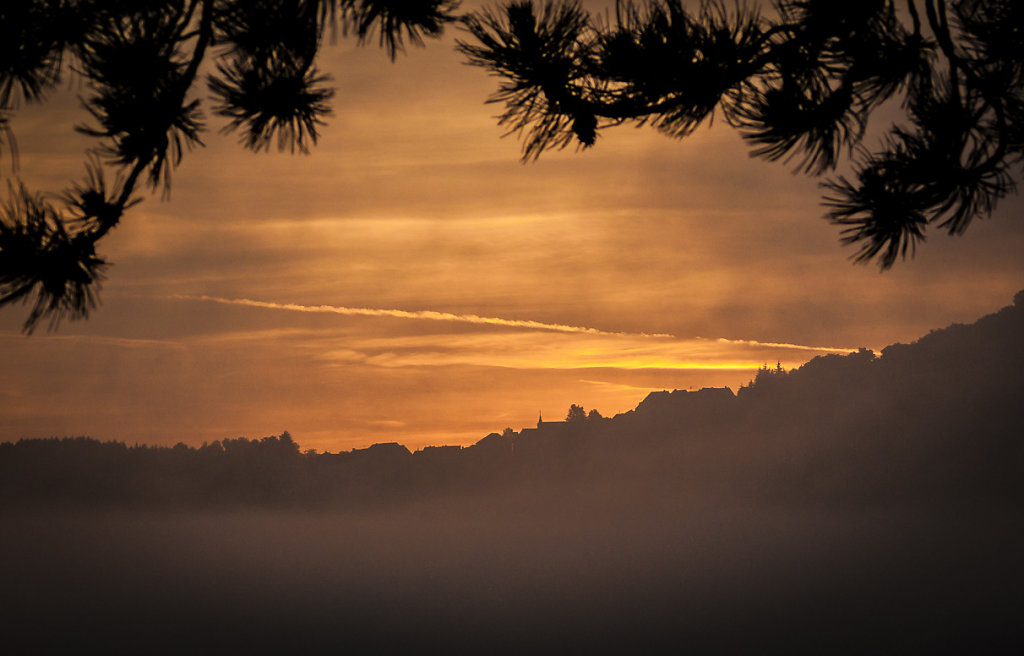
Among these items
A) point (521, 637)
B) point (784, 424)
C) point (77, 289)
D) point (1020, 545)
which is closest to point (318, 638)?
point (521, 637)

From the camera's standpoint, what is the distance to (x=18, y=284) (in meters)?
3.34

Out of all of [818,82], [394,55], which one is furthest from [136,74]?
[818,82]

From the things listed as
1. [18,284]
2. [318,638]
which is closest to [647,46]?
Answer: [18,284]

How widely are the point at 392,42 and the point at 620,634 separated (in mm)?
155405

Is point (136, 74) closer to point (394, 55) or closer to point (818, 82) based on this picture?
point (394, 55)

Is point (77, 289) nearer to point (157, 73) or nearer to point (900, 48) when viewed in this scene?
point (157, 73)

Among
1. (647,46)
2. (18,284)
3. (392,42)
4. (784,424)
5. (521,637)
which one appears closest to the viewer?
(18,284)

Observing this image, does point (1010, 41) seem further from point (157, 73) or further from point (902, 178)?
point (157, 73)

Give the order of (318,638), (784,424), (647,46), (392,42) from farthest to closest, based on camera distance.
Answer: (784,424) < (318,638) < (392,42) < (647,46)

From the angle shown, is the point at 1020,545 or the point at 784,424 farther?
the point at 784,424

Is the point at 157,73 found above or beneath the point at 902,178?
above

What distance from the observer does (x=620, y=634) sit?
478 ft

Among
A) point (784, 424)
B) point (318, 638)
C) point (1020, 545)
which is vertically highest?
point (784, 424)

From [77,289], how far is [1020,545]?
186153mm
